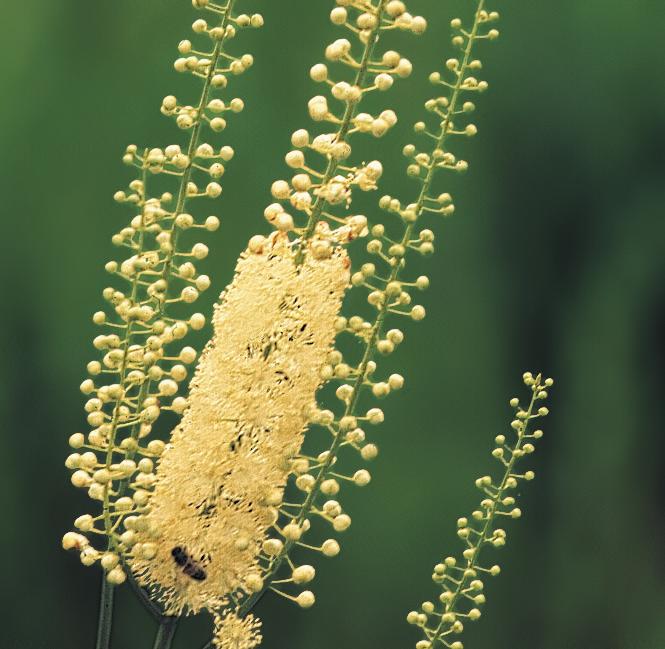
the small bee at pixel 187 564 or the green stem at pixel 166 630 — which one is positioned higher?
the small bee at pixel 187 564

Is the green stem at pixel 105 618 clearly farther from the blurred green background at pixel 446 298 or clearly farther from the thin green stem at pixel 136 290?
the blurred green background at pixel 446 298

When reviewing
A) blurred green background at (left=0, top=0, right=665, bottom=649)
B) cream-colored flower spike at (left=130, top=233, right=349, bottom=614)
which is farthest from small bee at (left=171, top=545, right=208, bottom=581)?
blurred green background at (left=0, top=0, right=665, bottom=649)

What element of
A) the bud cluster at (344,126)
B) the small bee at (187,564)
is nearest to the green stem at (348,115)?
the bud cluster at (344,126)

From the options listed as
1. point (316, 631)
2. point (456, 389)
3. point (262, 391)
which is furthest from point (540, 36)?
point (262, 391)

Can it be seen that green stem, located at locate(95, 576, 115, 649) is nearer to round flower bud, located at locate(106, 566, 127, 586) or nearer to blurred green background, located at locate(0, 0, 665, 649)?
round flower bud, located at locate(106, 566, 127, 586)

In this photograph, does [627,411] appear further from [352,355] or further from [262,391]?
[262,391]

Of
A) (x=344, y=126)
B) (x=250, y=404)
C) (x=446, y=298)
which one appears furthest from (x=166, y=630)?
(x=446, y=298)
